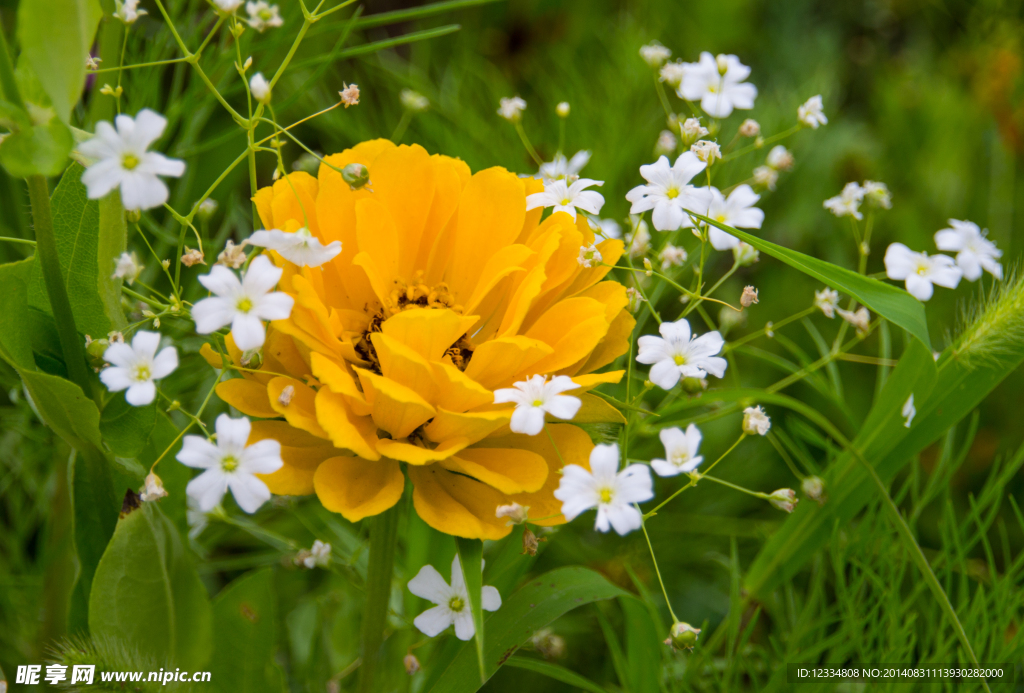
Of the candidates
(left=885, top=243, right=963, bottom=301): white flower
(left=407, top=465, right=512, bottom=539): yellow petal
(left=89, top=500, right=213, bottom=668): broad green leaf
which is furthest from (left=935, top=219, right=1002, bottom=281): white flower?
(left=89, top=500, right=213, bottom=668): broad green leaf

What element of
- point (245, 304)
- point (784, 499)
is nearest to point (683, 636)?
point (784, 499)

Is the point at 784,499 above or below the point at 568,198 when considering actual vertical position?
below

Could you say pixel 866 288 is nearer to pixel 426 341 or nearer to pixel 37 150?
pixel 426 341

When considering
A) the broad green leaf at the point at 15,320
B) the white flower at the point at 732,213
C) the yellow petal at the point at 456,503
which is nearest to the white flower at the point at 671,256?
the white flower at the point at 732,213

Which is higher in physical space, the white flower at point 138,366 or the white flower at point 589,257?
the white flower at point 589,257

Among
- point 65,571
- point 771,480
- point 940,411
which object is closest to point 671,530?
point 771,480

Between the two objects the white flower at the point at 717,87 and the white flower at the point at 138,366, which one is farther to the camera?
the white flower at the point at 717,87

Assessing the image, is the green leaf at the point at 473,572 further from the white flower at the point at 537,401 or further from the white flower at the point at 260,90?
the white flower at the point at 260,90
